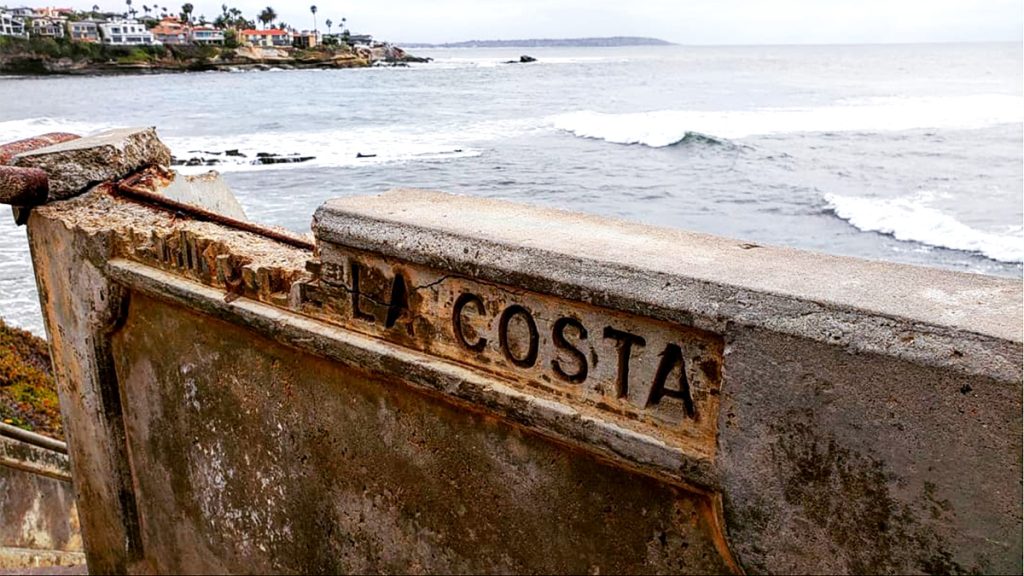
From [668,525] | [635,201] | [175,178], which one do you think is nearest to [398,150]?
[635,201]

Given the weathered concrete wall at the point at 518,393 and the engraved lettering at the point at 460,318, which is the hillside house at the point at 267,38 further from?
the engraved lettering at the point at 460,318

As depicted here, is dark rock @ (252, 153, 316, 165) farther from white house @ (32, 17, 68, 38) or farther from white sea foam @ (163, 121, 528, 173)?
white house @ (32, 17, 68, 38)

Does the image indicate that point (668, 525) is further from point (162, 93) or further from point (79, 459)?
point (162, 93)

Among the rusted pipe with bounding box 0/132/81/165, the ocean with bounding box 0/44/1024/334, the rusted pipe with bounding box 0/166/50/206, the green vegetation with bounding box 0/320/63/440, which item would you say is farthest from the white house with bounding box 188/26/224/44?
the rusted pipe with bounding box 0/166/50/206

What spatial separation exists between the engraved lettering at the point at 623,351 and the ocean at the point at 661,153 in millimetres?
8047

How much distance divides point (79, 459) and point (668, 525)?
2.81 metres

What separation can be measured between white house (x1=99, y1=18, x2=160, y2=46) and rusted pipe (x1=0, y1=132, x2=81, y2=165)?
110988 millimetres

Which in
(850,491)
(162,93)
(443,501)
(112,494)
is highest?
(850,491)

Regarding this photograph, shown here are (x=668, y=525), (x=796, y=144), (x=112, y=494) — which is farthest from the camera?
(x=796, y=144)

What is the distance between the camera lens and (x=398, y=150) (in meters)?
29.5

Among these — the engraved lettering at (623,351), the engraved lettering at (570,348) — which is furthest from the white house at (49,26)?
the engraved lettering at (623,351)

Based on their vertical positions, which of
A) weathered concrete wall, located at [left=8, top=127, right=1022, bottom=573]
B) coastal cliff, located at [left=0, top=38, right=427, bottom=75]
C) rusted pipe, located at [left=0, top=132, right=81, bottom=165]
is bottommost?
coastal cliff, located at [left=0, top=38, right=427, bottom=75]

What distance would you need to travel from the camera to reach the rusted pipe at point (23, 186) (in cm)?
305

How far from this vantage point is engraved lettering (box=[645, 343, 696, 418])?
69.2 inches
